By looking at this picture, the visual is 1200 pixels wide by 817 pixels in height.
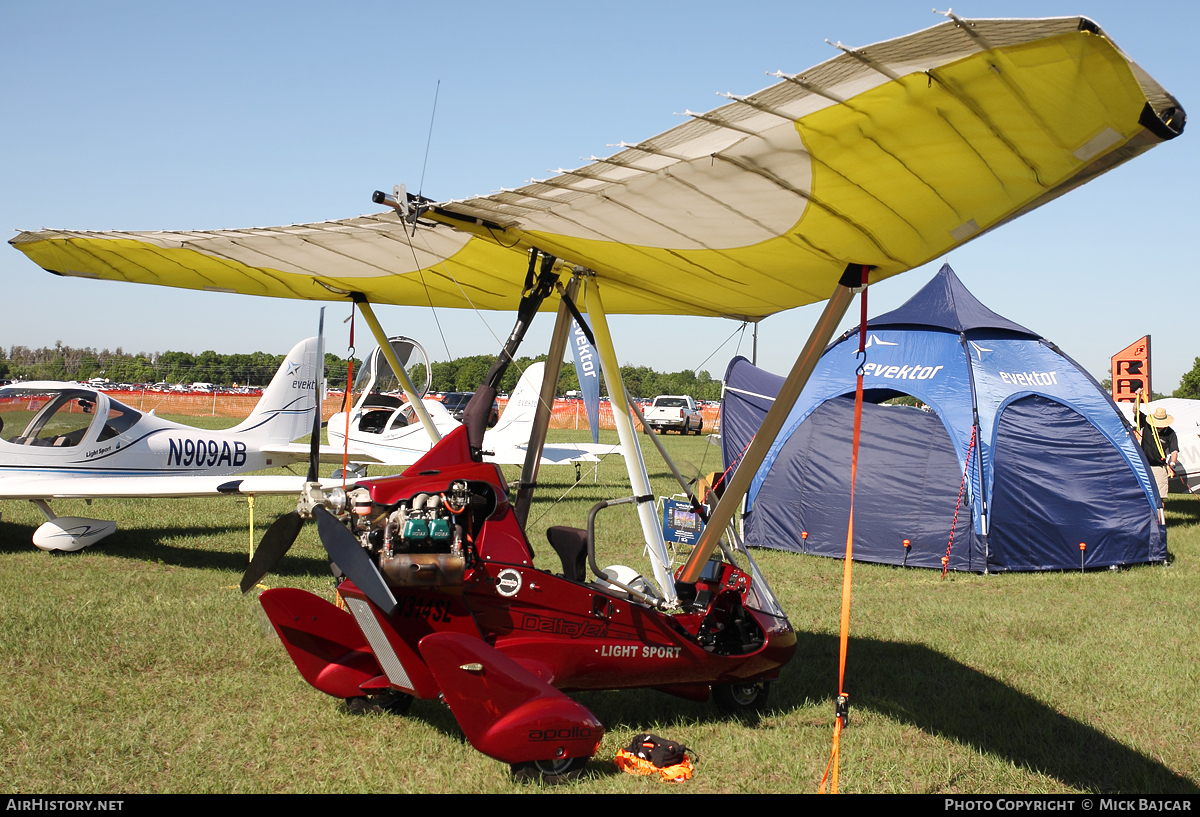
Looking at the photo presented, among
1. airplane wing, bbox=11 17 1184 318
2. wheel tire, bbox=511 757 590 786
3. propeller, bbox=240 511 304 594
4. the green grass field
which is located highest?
airplane wing, bbox=11 17 1184 318

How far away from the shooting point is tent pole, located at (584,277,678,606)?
511cm

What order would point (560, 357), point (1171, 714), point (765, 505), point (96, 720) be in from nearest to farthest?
point (96, 720) < point (1171, 714) < point (560, 357) < point (765, 505)

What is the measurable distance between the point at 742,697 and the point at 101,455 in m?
9.11

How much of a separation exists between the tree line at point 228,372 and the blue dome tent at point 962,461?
29.6 metres

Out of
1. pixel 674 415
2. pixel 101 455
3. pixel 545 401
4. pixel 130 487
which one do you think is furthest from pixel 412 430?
pixel 674 415

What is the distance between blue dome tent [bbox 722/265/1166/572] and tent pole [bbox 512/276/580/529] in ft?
19.1

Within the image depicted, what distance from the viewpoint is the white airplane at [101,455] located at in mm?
9203

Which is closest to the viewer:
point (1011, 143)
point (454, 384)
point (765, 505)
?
point (1011, 143)

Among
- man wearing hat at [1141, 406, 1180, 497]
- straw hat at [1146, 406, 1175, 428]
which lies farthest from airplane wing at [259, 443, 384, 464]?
straw hat at [1146, 406, 1175, 428]

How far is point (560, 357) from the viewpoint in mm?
5812

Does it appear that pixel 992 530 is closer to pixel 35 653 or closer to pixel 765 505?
pixel 765 505

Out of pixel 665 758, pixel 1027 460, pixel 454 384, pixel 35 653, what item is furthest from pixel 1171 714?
pixel 454 384

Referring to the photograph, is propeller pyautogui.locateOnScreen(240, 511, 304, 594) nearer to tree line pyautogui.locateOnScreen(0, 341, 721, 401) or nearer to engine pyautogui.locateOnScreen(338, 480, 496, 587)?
engine pyautogui.locateOnScreen(338, 480, 496, 587)

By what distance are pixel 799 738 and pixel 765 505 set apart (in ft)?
21.0
